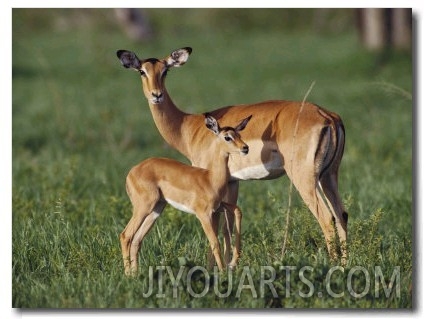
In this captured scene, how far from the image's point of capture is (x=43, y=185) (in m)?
10.1

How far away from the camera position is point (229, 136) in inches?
257

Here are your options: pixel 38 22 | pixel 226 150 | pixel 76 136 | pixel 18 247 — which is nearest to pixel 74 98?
pixel 76 136

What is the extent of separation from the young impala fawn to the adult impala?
156 mm

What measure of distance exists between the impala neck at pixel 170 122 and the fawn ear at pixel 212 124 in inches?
31.5

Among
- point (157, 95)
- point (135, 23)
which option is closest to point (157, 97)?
point (157, 95)

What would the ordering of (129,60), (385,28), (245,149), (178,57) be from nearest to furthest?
(245,149) < (129,60) < (178,57) < (385,28)

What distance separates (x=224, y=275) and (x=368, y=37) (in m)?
13.9

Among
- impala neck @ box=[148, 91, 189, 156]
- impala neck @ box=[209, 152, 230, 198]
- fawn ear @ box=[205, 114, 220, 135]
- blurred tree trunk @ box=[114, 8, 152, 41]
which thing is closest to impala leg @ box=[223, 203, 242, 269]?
impala neck @ box=[209, 152, 230, 198]

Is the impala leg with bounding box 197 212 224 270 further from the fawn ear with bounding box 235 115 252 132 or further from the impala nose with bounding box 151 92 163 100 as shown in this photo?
the impala nose with bounding box 151 92 163 100

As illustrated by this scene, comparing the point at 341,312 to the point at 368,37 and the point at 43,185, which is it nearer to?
the point at 43,185

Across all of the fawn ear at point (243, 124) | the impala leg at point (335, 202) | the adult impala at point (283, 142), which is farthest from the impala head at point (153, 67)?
the impala leg at point (335, 202)

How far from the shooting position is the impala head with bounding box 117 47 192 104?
6.83 metres

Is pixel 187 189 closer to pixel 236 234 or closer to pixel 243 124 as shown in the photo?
pixel 236 234

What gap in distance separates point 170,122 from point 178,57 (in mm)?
605
